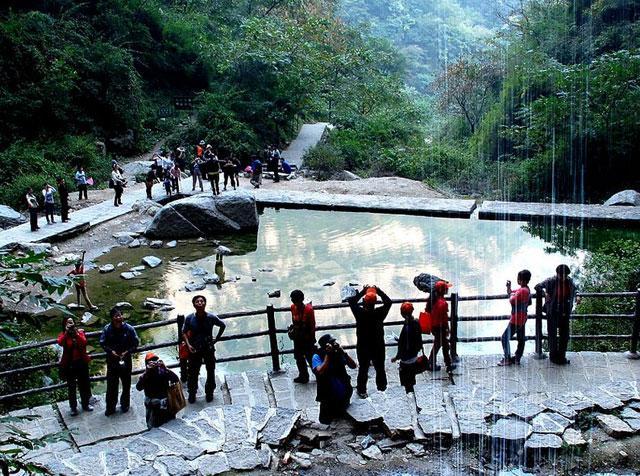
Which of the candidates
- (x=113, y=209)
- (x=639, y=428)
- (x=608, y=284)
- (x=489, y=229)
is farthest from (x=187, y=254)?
(x=639, y=428)

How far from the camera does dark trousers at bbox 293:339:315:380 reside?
8156mm

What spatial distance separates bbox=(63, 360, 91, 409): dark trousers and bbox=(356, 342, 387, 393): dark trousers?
3090 mm

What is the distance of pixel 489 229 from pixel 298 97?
1286 cm

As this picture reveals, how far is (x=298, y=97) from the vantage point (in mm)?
27984

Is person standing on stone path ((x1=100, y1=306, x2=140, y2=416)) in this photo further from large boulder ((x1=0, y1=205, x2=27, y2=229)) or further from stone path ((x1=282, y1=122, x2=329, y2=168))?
stone path ((x1=282, y1=122, x2=329, y2=168))

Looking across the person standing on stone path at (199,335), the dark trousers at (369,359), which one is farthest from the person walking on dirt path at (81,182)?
the dark trousers at (369,359)

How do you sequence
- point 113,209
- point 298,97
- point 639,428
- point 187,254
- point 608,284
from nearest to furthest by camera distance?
point 639,428 < point 608,284 < point 187,254 < point 113,209 < point 298,97

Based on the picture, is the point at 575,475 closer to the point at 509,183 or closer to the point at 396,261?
the point at 396,261

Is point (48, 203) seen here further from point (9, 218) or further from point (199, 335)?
point (199, 335)

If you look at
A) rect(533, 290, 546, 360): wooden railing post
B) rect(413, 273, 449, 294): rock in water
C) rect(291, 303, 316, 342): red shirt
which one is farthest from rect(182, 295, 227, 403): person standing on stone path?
rect(413, 273, 449, 294): rock in water

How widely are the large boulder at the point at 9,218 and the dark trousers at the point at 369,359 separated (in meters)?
13.4

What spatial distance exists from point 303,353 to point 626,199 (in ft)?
45.9

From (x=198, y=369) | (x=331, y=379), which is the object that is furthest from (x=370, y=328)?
(x=198, y=369)

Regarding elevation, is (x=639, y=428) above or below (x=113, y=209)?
below
